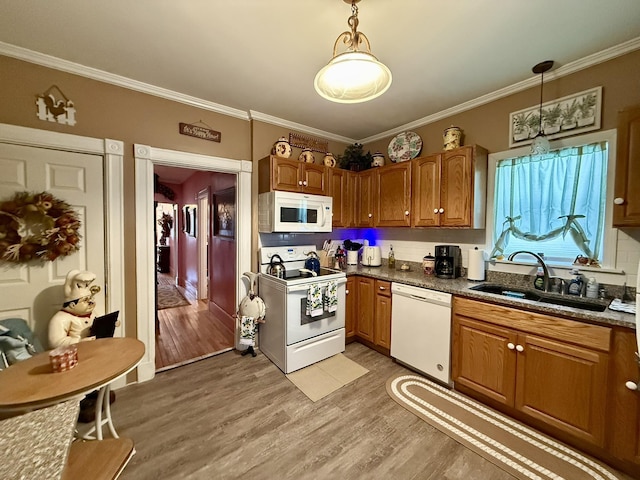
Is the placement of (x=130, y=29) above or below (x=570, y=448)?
above

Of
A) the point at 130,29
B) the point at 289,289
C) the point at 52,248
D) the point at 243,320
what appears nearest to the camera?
the point at 130,29

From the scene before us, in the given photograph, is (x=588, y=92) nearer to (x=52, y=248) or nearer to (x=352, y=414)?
(x=352, y=414)

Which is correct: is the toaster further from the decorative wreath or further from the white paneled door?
the decorative wreath

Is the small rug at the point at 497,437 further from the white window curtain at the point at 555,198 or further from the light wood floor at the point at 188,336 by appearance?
the light wood floor at the point at 188,336

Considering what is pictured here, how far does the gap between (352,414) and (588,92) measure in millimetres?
3064

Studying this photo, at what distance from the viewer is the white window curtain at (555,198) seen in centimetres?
200

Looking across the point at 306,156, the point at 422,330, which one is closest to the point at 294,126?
the point at 306,156

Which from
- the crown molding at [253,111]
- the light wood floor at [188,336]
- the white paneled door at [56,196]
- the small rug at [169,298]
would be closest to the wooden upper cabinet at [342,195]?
the crown molding at [253,111]

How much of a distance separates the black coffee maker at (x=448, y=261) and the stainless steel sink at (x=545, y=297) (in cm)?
31

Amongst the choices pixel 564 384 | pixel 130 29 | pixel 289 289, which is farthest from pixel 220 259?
pixel 564 384

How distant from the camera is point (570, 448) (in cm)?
170

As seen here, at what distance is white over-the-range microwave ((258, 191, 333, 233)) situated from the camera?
2.72 meters

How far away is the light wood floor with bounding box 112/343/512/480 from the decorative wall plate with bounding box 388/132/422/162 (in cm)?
247

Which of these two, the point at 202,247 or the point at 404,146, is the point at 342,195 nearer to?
the point at 404,146
